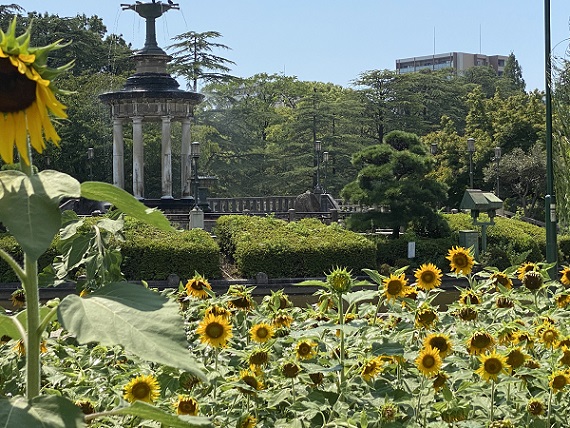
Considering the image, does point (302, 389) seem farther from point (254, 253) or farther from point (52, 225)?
point (254, 253)

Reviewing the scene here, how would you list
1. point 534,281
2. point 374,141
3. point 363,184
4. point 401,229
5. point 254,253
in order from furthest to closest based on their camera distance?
point 374,141 < point 401,229 < point 363,184 < point 254,253 < point 534,281

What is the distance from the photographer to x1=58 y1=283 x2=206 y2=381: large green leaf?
105 centimetres

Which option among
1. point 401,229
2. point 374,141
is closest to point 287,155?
point 374,141

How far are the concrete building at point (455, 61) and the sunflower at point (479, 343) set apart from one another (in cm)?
10876

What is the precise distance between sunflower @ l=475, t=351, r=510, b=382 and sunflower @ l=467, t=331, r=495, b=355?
0.30 ft

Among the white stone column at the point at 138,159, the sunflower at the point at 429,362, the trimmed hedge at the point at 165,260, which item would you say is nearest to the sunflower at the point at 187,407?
the sunflower at the point at 429,362

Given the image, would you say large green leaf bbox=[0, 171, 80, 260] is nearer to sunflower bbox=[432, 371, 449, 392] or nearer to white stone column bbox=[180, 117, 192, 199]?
sunflower bbox=[432, 371, 449, 392]

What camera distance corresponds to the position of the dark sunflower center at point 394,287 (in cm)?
273

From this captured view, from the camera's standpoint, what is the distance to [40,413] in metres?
1.08

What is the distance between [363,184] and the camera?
2364cm

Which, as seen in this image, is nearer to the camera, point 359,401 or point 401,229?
point 359,401

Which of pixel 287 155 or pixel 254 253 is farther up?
pixel 287 155

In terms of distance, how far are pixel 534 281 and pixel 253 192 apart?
4200 cm

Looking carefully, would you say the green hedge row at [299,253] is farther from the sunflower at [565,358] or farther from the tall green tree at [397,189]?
the sunflower at [565,358]
